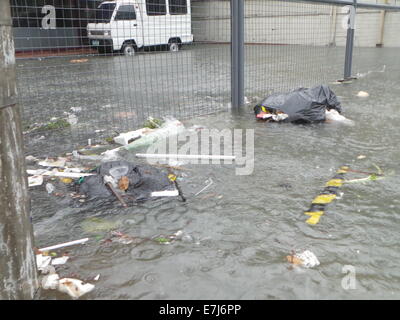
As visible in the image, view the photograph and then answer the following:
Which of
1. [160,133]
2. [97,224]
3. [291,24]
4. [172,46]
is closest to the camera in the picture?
[97,224]

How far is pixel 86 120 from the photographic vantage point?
5.03 m

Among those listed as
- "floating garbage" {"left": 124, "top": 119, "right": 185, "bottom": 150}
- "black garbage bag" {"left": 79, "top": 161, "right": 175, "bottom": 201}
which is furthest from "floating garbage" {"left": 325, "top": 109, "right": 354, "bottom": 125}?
"black garbage bag" {"left": 79, "top": 161, "right": 175, "bottom": 201}

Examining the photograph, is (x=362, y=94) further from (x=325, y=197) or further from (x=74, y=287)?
(x=74, y=287)

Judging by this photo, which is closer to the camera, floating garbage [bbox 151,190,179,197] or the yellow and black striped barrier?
the yellow and black striped barrier

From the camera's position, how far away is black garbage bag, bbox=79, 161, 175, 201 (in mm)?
2836

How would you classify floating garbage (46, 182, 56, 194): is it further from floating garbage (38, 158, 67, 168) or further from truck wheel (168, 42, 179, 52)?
truck wheel (168, 42, 179, 52)

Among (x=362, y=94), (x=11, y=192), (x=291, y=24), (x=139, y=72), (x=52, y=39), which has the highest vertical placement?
(x=291, y=24)

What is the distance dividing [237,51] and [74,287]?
4207 mm

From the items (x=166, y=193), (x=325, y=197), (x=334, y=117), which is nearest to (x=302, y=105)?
(x=334, y=117)

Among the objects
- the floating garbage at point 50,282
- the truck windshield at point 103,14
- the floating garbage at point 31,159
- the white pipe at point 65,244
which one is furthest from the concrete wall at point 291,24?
the floating garbage at point 50,282

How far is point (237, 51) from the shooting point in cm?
532

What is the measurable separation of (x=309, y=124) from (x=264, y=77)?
13.5 ft

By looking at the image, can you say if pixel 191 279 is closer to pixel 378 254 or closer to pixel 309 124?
pixel 378 254

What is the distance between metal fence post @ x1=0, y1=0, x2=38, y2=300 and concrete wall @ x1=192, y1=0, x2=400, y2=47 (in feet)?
15.7
